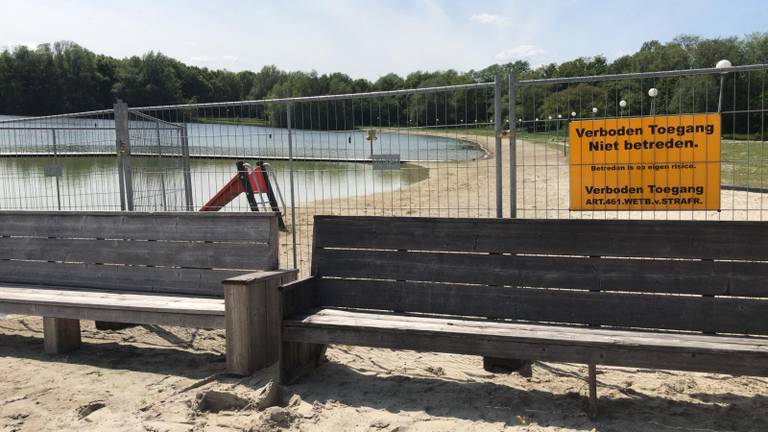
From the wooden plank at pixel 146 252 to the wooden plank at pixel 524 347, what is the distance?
98 centimetres

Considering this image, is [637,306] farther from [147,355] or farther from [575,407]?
[147,355]

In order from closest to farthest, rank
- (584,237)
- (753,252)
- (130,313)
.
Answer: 1. (753,252)
2. (584,237)
3. (130,313)

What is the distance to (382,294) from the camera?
4.40 m

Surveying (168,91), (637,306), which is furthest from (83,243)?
(168,91)

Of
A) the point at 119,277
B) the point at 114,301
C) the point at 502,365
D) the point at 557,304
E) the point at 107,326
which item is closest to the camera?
the point at 557,304

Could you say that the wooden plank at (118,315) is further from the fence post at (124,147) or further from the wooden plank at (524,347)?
the fence post at (124,147)

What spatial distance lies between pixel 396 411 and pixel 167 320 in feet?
5.99

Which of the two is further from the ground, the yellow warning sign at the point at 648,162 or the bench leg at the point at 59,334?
the yellow warning sign at the point at 648,162

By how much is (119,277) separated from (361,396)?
101 inches

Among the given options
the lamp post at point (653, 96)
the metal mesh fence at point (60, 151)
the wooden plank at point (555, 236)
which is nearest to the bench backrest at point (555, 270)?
the wooden plank at point (555, 236)

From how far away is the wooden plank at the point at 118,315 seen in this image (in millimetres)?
4473

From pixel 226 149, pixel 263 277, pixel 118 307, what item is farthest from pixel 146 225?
pixel 226 149

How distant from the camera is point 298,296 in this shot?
169 inches

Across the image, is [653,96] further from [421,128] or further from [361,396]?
[361,396]
